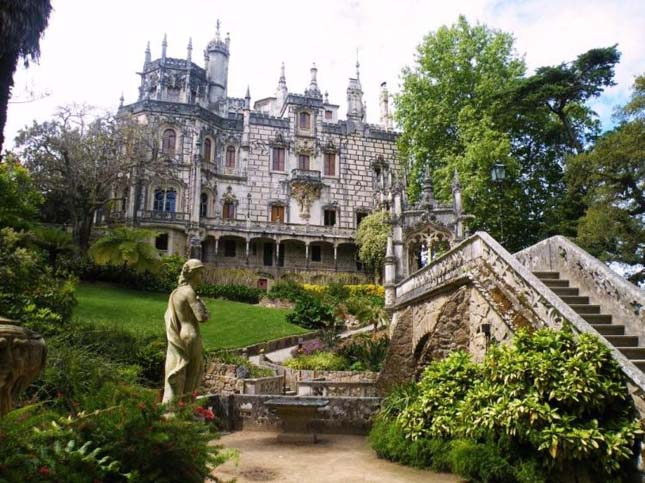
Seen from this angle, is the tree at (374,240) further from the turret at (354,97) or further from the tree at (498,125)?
the turret at (354,97)

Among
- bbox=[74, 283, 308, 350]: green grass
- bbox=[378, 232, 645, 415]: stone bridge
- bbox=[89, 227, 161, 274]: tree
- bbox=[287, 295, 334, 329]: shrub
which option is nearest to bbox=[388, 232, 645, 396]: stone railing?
bbox=[378, 232, 645, 415]: stone bridge

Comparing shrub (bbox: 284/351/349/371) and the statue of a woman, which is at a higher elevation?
the statue of a woman

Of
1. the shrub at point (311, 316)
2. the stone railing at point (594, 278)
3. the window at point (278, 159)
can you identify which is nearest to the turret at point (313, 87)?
the window at point (278, 159)

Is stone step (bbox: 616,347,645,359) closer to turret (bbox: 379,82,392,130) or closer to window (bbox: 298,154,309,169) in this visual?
window (bbox: 298,154,309,169)

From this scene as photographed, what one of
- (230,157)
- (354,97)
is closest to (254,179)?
(230,157)

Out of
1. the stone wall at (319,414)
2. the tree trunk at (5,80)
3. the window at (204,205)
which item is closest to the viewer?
the tree trunk at (5,80)

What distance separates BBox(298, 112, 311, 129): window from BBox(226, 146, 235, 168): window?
20.3ft

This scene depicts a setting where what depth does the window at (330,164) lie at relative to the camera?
44.5 m

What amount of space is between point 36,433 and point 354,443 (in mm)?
7684

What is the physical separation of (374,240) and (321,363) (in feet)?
63.0

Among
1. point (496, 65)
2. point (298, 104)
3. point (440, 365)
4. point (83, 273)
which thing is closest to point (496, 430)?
point (440, 365)

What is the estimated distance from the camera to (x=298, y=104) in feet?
147

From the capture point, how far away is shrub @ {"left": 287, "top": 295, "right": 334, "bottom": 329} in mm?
27000

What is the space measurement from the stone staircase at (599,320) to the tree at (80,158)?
86.8 feet
